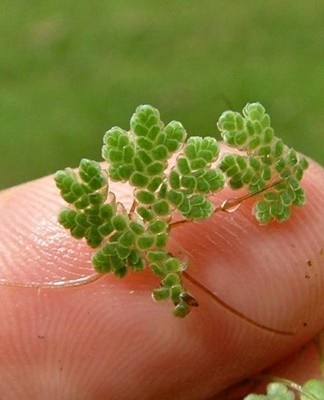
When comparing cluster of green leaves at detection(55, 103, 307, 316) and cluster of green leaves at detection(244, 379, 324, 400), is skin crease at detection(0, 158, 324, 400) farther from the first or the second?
cluster of green leaves at detection(244, 379, 324, 400)

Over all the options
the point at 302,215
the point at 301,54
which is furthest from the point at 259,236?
the point at 301,54

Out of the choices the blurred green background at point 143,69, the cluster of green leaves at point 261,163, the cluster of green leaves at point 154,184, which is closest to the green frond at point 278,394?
the cluster of green leaves at point 154,184

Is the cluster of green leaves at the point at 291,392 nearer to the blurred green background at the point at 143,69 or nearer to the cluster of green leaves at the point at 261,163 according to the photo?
the cluster of green leaves at the point at 261,163

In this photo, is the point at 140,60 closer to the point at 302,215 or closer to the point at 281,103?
the point at 281,103

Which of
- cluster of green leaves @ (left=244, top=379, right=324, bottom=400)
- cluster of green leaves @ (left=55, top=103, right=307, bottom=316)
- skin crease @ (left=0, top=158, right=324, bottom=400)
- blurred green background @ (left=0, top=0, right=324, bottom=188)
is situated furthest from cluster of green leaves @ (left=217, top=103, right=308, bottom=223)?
blurred green background @ (left=0, top=0, right=324, bottom=188)

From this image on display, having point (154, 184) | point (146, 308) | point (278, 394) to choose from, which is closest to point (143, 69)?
point (146, 308)

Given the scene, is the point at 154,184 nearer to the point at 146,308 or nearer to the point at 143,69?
the point at 146,308

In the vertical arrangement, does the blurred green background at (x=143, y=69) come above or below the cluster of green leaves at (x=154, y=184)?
below
